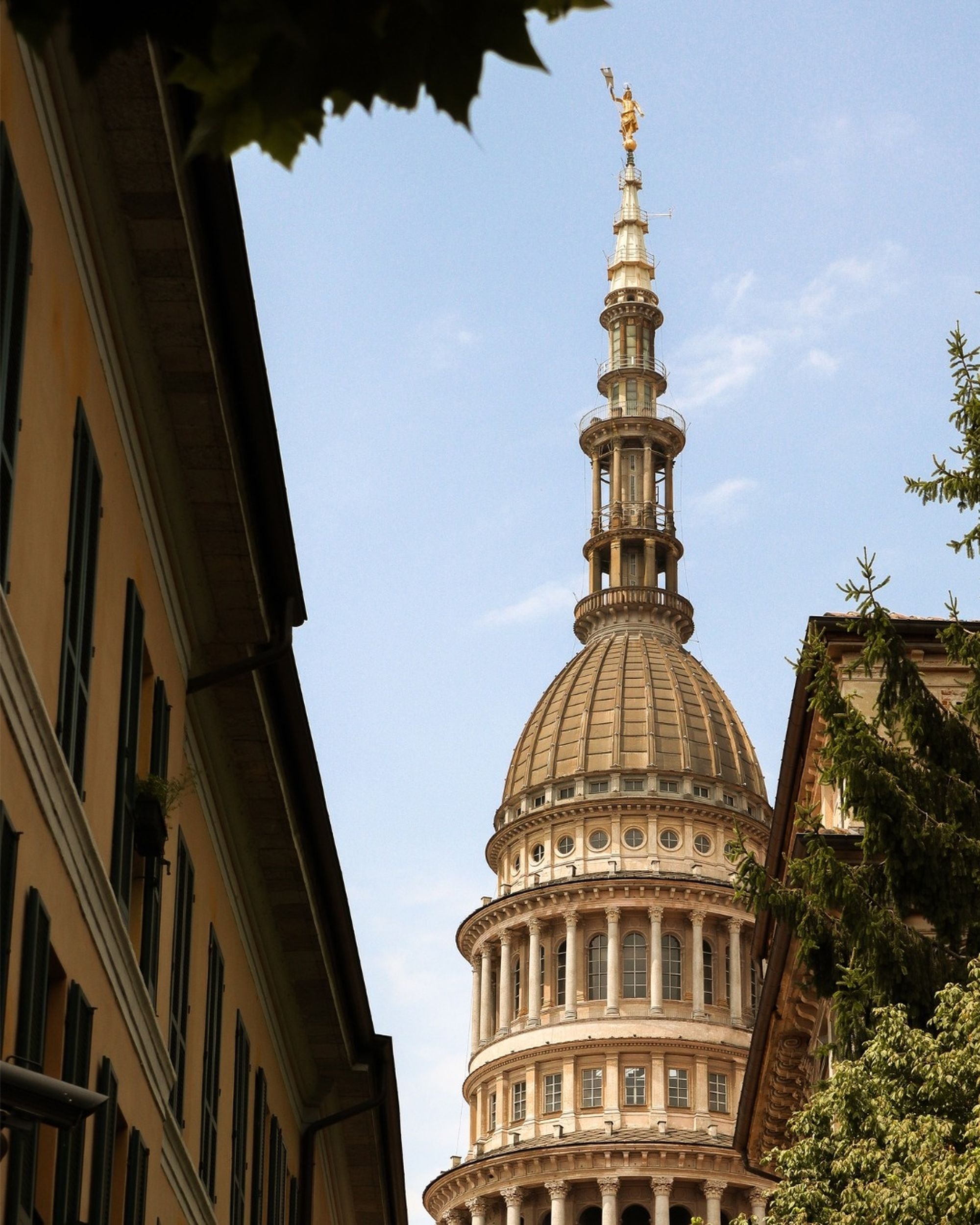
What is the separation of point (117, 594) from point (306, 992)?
10.6m

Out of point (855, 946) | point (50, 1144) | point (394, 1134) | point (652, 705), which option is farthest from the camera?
point (652, 705)

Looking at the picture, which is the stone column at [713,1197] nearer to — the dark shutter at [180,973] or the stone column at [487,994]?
the stone column at [487,994]

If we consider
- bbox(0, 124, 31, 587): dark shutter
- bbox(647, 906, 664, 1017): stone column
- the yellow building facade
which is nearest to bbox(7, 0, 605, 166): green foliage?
the yellow building facade

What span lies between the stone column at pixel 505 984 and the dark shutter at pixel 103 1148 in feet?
296

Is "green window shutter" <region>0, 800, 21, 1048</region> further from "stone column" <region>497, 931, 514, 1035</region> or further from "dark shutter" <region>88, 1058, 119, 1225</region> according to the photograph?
"stone column" <region>497, 931, 514, 1035</region>

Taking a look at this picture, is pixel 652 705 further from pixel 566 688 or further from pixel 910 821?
pixel 910 821

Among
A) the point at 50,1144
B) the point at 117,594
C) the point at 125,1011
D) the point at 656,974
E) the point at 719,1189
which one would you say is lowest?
the point at 50,1144

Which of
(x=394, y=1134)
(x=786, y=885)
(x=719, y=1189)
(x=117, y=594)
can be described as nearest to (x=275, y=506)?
(x=117, y=594)

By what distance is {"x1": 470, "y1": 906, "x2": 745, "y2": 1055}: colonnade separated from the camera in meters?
99.9

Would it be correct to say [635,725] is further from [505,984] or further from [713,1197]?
[713,1197]

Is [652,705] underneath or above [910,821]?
above

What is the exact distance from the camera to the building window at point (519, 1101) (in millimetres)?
99375

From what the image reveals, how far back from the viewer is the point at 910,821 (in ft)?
75.6

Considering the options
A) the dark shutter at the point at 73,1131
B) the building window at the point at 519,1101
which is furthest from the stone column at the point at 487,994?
the dark shutter at the point at 73,1131
